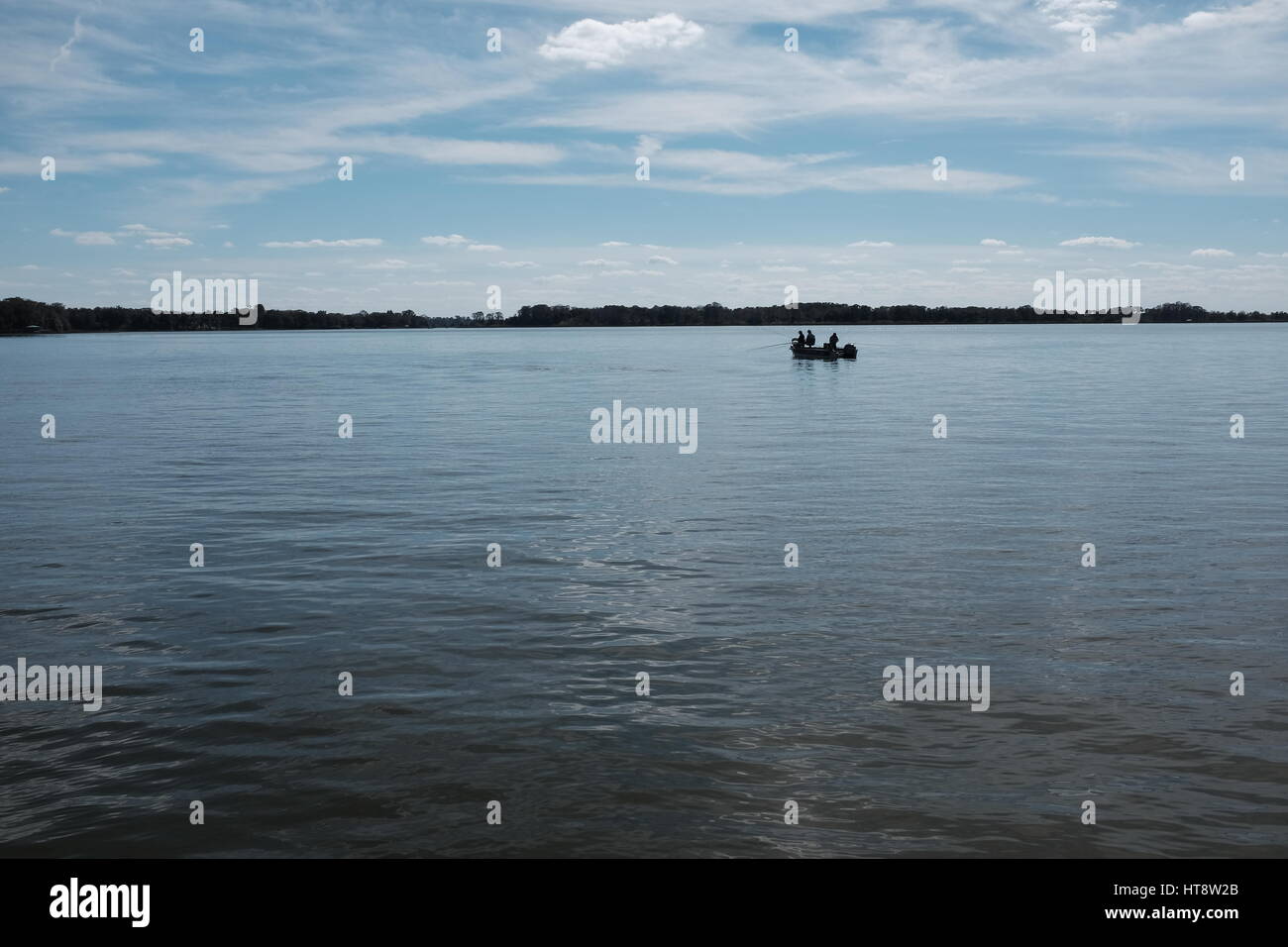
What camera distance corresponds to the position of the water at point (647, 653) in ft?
28.5

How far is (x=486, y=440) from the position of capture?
3791 centimetres

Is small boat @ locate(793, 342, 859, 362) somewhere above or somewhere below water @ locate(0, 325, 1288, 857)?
above

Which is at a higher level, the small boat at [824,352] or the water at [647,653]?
the small boat at [824,352]

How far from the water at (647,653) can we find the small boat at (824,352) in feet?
202

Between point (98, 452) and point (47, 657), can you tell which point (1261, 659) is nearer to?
point (47, 657)

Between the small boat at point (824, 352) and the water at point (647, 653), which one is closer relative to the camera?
the water at point (647, 653)

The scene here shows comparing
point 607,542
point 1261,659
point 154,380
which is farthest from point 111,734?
point 154,380

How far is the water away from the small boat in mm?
61503

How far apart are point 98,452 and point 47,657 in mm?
24573

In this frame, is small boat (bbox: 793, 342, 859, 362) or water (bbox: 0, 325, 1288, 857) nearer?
water (bbox: 0, 325, 1288, 857)

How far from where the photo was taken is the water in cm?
870

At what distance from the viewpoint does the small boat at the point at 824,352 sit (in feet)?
303

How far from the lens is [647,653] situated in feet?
42.7
